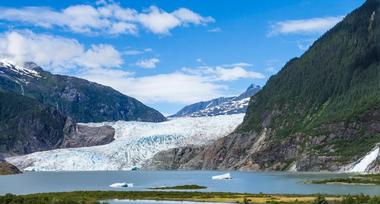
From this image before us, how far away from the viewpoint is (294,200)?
10750cm

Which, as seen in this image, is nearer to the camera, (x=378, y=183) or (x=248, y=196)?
(x=248, y=196)

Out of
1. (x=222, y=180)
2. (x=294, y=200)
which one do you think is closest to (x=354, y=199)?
(x=294, y=200)

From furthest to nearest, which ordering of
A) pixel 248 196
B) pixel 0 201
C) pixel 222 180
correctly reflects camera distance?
pixel 222 180, pixel 248 196, pixel 0 201

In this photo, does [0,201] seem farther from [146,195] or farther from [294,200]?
[294,200]

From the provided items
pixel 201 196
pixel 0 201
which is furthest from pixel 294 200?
pixel 0 201

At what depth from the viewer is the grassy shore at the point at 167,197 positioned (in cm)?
10606

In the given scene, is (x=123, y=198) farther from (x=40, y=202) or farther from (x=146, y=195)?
(x=40, y=202)

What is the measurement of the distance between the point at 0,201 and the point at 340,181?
83872mm

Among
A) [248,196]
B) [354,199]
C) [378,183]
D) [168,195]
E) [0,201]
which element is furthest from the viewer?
[378,183]

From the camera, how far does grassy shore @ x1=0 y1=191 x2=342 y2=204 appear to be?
106062 millimetres

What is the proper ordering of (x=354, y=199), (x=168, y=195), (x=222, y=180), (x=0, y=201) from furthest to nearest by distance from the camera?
(x=222, y=180) < (x=168, y=195) < (x=0, y=201) < (x=354, y=199)

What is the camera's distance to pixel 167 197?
414ft

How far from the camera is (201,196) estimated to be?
415 ft

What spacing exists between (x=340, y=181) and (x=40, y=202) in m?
79.7
